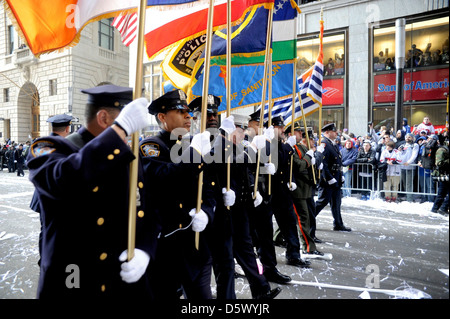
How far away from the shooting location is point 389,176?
9203 millimetres

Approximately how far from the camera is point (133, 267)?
1713 millimetres

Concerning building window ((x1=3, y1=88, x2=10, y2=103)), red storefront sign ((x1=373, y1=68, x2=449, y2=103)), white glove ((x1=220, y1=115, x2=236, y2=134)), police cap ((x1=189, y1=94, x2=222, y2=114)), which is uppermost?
building window ((x1=3, y1=88, x2=10, y2=103))

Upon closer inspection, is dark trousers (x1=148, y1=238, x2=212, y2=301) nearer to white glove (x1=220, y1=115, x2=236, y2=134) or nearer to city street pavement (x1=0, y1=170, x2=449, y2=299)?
city street pavement (x1=0, y1=170, x2=449, y2=299)

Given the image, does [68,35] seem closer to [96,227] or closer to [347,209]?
[96,227]

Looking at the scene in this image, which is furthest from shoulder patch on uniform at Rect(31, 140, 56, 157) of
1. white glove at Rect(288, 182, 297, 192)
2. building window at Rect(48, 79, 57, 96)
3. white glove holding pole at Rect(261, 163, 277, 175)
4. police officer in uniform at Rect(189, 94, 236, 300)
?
building window at Rect(48, 79, 57, 96)

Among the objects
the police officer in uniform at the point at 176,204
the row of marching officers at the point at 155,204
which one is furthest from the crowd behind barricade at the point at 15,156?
the police officer in uniform at the point at 176,204

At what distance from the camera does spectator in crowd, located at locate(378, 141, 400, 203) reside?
29.7 ft

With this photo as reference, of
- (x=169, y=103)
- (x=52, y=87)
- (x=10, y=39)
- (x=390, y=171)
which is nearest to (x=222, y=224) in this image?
(x=169, y=103)

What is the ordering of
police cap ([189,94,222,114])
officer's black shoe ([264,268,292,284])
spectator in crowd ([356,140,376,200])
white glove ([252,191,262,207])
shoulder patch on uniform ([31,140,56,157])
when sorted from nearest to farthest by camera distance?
shoulder patch on uniform ([31,140,56,157]) → police cap ([189,94,222,114]) → white glove ([252,191,262,207]) → officer's black shoe ([264,268,292,284]) → spectator in crowd ([356,140,376,200])

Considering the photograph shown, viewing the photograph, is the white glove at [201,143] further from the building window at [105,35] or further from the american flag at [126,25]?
the building window at [105,35]

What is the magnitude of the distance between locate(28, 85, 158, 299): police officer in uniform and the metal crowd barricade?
832cm

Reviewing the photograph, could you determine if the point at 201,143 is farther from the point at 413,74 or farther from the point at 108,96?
the point at 413,74

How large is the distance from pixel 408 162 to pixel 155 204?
28.1 feet
